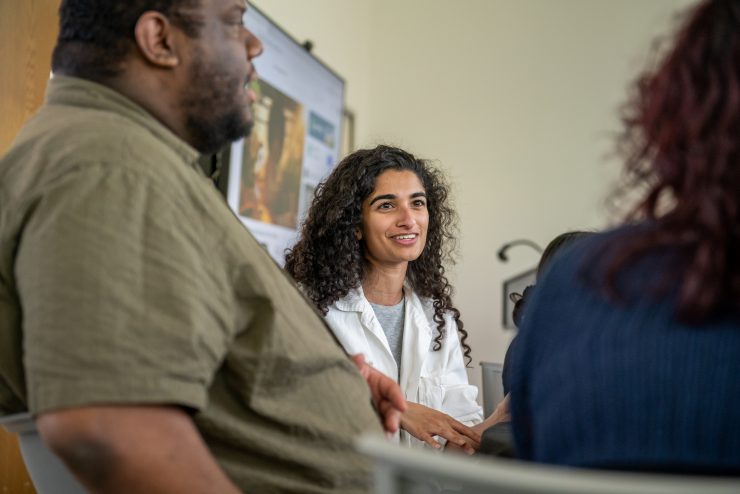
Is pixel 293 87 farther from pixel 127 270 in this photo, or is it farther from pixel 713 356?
pixel 713 356

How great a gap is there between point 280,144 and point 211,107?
2053 mm

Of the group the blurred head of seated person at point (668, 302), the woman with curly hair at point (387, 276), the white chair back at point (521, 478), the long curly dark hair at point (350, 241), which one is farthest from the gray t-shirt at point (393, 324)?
the white chair back at point (521, 478)

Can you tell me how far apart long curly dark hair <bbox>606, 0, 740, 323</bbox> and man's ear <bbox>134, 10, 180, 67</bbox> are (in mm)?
623

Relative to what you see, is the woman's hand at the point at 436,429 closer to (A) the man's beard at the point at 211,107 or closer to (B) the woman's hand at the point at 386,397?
(B) the woman's hand at the point at 386,397

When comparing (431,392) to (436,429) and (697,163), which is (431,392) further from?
(697,163)

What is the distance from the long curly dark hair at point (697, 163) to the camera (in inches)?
26.1

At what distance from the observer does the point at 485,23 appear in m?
4.65

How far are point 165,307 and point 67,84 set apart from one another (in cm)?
39

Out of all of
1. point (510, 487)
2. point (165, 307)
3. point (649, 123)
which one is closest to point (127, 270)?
point (165, 307)

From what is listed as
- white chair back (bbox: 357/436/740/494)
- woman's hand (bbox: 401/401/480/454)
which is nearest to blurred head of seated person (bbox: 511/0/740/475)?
white chair back (bbox: 357/436/740/494)

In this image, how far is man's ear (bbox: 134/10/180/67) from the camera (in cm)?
99

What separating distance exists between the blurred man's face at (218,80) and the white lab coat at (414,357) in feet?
4.31

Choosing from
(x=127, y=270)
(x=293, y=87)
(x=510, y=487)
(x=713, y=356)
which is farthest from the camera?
(x=293, y=87)

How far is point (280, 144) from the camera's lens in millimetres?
3092
